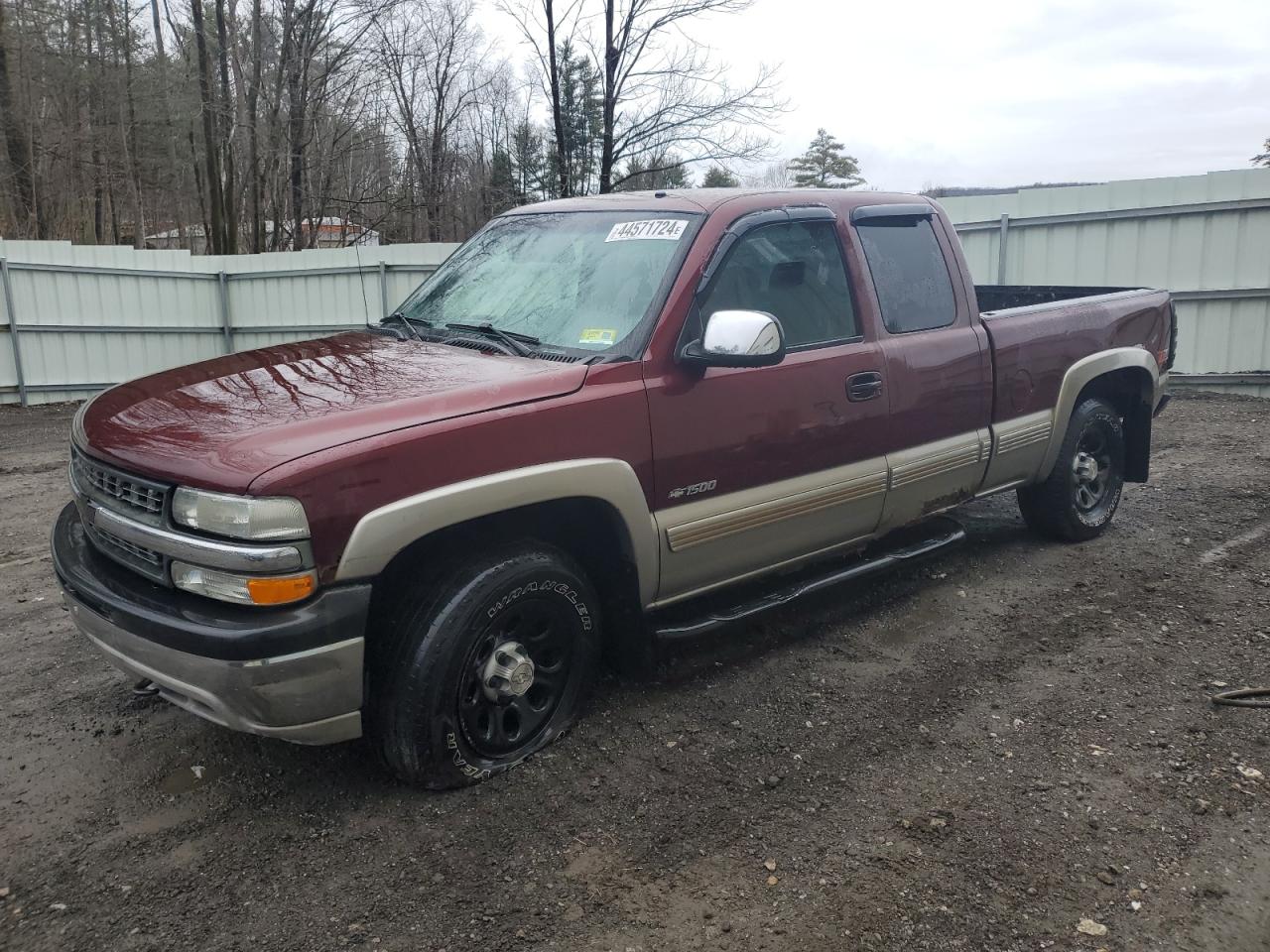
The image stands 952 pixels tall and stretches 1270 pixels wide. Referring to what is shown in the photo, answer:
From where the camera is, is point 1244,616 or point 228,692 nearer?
point 228,692

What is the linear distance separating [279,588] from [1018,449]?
12.6 feet

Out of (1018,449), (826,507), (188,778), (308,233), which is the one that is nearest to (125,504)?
(188,778)

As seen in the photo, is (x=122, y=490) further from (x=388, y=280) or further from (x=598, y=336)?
(x=388, y=280)

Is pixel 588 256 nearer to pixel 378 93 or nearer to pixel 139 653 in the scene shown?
pixel 139 653

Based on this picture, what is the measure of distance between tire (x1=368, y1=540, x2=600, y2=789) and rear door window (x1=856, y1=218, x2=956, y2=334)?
2026mm

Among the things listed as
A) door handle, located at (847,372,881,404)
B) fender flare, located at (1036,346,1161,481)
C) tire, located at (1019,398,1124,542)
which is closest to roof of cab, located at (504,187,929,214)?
door handle, located at (847,372,881,404)

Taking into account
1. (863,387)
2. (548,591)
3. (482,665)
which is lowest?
(482,665)

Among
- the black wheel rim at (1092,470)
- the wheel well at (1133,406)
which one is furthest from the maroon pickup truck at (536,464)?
the wheel well at (1133,406)

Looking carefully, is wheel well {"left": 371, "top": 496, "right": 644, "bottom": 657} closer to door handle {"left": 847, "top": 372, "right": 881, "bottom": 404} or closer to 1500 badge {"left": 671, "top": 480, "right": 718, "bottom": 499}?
1500 badge {"left": 671, "top": 480, "right": 718, "bottom": 499}

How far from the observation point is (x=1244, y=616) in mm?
4629

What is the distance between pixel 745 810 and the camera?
314 cm

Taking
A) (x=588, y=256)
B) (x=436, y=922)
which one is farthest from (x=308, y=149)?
(x=436, y=922)

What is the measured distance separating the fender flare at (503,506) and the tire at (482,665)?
0.76 ft

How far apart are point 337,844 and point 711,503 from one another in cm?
171
